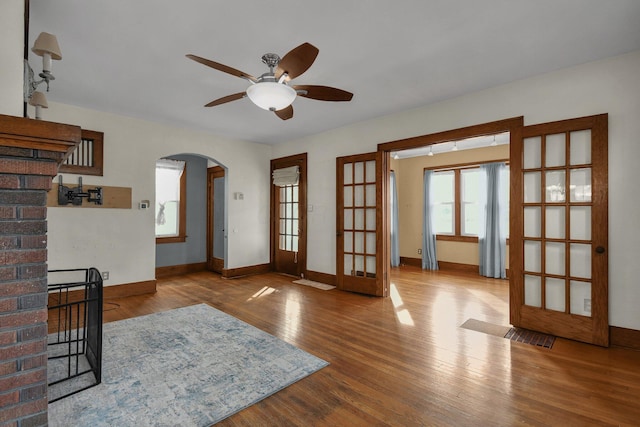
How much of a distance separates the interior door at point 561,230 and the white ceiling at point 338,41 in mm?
806

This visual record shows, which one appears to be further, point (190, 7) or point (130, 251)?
point (130, 251)

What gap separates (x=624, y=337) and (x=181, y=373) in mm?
3940

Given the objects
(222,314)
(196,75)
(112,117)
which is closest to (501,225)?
(222,314)

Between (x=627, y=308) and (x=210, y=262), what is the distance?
667cm

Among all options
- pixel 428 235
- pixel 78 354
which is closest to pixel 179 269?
pixel 78 354

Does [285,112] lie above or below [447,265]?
above

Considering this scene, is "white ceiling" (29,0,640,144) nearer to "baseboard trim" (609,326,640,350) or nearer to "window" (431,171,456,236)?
"baseboard trim" (609,326,640,350)

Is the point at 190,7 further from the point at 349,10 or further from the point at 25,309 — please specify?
the point at 25,309

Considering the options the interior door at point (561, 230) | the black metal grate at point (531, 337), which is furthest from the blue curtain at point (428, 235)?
the black metal grate at point (531, 337)

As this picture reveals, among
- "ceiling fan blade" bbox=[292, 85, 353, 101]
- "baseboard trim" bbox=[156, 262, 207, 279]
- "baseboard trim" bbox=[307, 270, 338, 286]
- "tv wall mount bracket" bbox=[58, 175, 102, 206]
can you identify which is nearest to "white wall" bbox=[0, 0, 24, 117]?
"ceiling fan blade" bbox=[292, 85, 353, 101]

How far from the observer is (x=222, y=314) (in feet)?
12.6

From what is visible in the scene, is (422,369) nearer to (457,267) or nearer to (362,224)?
(362,224)

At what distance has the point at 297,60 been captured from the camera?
6.98 feet

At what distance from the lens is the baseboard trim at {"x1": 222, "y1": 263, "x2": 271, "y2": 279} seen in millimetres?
5977
